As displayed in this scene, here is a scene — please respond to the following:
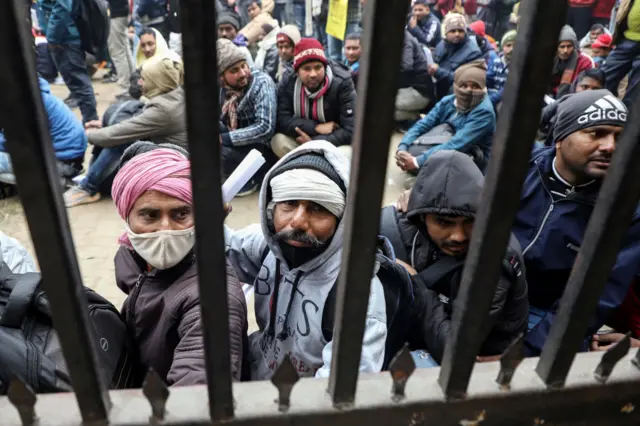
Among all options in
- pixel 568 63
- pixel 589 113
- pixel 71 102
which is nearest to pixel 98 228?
pixel 589 113

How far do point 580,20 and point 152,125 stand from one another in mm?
7281

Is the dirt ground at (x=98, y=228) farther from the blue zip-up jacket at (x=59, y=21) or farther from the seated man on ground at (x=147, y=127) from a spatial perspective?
the blue zip-up jacket at (x=59, y=21)

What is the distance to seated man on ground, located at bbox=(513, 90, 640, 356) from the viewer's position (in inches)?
80.4

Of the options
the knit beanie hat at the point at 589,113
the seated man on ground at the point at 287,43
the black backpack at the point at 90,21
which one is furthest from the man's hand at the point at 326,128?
the black backpack at the point at 90,21

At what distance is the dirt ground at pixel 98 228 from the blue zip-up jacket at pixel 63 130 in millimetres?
564

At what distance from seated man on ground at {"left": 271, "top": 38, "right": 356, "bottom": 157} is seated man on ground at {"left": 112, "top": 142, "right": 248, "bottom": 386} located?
3.10 m

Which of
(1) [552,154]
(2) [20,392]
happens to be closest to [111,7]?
(1) [552,154]

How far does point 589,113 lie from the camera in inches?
87.0

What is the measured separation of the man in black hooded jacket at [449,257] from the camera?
70.9 inches

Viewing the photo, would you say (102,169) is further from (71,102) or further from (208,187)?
(208,187)

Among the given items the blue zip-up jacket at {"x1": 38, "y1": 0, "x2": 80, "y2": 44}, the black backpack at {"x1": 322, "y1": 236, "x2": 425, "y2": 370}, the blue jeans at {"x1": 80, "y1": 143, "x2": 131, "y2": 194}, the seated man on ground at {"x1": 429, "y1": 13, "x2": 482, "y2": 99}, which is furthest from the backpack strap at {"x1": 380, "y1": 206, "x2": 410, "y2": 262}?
the blue zip-up jacket at {"x1": 38, "y1": 0, "x2": 80, "y2": 44}

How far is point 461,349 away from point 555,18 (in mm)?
472

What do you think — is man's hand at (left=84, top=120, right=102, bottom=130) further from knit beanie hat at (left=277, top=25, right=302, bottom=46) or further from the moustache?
the moustache

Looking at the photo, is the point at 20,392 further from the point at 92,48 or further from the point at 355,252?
the point at 92,48
